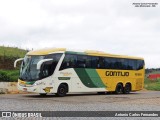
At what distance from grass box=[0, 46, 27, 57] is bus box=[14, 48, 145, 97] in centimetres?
1119

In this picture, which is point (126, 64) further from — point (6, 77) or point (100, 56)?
point (6, 77)

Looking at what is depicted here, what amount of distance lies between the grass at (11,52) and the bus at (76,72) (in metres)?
11.2

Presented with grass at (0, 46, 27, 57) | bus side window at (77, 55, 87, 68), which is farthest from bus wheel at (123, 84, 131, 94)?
grass at (0, 46, 27, 57)

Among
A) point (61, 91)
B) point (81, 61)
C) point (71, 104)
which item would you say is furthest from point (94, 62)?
point (71, 104)

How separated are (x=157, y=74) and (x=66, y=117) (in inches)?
1834

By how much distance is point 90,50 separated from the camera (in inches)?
1130

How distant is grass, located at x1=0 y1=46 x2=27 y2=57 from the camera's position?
Answer: 38.3 metres

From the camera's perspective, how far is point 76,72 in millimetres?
26578

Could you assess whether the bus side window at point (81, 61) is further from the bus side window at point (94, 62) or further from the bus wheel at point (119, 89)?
the bus wheel at point (119, 89)

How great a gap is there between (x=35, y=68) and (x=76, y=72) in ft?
11.4

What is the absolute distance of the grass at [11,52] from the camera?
38.3 m

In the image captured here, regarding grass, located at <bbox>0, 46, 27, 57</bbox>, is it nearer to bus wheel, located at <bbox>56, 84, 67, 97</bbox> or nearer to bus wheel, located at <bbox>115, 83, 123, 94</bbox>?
bus wheel, located at <bbox>115, 83, 123, 94</bbox>

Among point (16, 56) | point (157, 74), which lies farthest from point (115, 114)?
point (157, 74)

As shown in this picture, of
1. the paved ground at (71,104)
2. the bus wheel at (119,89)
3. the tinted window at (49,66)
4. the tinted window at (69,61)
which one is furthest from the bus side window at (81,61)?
the bus wheel at (119,89)
